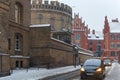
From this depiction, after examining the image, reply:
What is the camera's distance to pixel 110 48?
145 m

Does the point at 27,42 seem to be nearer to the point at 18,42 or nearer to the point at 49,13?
the point at 18,42

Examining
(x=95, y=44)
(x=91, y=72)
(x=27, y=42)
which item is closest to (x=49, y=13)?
(x=27, y=42)

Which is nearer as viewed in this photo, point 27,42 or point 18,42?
point 18,42

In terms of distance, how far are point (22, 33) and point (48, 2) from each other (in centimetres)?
4730

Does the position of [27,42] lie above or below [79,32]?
below

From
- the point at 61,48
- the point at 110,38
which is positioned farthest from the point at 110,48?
the point at 61,48

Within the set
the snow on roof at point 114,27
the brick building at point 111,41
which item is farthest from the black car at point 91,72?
the snow on roof at point 114,27

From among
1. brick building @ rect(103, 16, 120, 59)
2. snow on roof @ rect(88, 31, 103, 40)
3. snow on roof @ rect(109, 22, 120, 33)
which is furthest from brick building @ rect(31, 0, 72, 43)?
snow on roof @ rect(88, 31, 103, 40)

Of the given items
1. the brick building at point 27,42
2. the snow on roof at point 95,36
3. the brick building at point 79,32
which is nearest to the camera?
the brick building at point 27,42

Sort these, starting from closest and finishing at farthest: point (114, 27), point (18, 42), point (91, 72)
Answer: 1. point (91, 72)
2. point (18, 42)
3. point (114, 27)

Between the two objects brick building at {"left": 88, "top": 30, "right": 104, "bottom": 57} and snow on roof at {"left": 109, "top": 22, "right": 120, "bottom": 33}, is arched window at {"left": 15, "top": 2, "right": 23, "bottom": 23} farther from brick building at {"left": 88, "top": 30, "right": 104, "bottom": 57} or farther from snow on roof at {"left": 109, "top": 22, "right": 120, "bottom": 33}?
brick building at {"left": 88, "top": 30, "right": 104, "bottom": 57}

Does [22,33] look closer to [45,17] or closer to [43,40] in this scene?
[43,40]

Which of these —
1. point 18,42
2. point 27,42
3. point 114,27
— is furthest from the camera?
point 114,27

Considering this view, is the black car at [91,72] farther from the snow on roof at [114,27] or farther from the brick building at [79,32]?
the snow on roof at [114,27]
